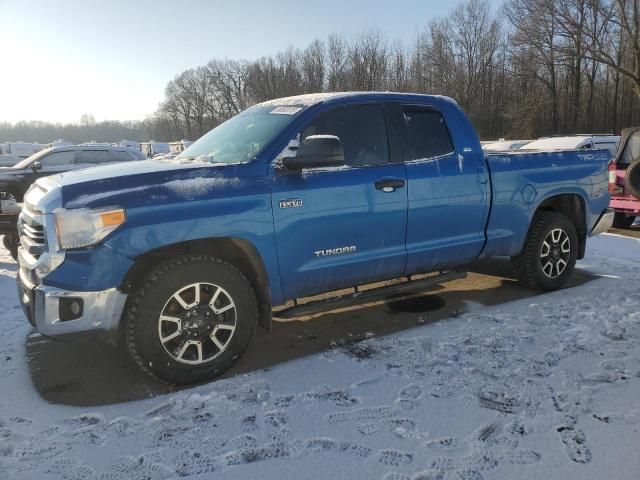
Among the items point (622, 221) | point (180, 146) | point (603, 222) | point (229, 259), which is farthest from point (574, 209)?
point (180, 146)

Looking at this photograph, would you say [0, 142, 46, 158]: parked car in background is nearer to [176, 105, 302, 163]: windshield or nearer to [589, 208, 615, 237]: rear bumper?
[176, 105, 302, 163]: windshield

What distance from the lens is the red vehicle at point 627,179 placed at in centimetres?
848

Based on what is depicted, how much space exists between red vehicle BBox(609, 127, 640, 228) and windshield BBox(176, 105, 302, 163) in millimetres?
7005

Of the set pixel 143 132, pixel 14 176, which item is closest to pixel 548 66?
pixel 14 176

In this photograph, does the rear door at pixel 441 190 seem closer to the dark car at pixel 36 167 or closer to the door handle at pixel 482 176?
the door handle at pixel 482 176

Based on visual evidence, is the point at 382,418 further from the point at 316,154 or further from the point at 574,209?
the point at 574,209

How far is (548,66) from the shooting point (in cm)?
4681

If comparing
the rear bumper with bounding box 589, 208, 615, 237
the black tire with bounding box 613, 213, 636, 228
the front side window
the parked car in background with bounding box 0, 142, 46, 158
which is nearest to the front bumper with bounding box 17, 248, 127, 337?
the front side window

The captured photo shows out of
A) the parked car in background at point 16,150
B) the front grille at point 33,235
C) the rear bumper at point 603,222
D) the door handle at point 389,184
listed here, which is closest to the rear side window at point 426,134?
the door handle at point 389,184

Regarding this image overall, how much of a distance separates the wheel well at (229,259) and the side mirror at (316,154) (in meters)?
0.64

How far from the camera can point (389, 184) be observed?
3936mm

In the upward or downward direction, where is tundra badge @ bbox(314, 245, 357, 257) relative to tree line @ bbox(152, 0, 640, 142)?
downward

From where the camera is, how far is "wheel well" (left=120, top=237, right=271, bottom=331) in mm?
3207

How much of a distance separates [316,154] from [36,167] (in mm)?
8929
